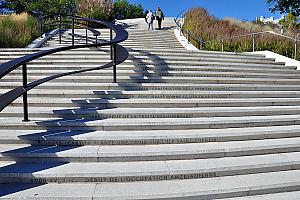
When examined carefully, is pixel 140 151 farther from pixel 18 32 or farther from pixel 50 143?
pixel 18 32

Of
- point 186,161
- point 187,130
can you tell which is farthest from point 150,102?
point 186,161

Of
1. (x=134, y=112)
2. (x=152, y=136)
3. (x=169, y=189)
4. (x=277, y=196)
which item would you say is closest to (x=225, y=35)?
(x=134, y=112)

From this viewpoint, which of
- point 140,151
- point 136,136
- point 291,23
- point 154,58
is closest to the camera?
point 140,151

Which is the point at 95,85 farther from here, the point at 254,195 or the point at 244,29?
the point at 244,29

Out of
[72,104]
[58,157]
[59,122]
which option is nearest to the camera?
[58,157]

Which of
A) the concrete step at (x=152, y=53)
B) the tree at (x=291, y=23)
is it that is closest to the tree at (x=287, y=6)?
the tree at (x=291, y=23)

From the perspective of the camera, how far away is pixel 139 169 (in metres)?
3.42

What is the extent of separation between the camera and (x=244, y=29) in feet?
48.7

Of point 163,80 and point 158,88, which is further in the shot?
point 163,80

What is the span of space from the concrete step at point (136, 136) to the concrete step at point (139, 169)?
1.38 feet

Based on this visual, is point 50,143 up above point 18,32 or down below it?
below

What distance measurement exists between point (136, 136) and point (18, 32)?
9062mm

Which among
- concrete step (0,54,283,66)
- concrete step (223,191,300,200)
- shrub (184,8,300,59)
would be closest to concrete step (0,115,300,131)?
concrete step (223,191,300,200)

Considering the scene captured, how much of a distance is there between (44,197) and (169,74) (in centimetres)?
420
